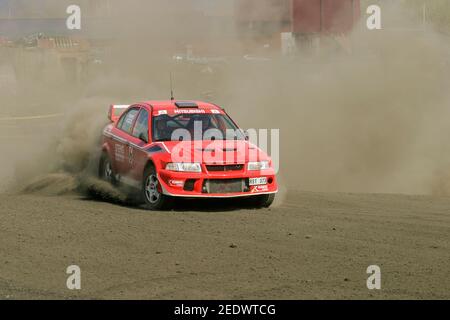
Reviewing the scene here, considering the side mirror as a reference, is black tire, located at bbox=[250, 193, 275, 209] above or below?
below

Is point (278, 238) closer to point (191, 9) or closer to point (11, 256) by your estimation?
point (11, 256)

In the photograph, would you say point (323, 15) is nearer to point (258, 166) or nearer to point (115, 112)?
point (115, 112)

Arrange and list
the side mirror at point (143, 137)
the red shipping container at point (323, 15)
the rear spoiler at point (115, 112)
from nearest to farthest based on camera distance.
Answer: the side mirror at point (143, 137) < the rear spoiler at point (115, 112) < the red shipping container at point (323, 15)

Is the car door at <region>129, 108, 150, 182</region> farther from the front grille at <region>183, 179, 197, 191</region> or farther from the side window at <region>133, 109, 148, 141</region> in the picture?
the front grille at <region>183, 179, 197, 191</region>

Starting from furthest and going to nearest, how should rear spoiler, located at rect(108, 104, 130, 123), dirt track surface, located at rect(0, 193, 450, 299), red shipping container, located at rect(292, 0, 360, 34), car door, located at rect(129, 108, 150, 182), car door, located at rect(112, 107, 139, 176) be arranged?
red shipping container, located at rect(292, 0, 360, 34), rear spoiler, located at rect(108, 104, 130, 123), car door, located at rect(112, 107, 139, 176), car door, located at rect(129, 108, 150, 182), dirt track surface, located at rect(0, 193, 450, 299)

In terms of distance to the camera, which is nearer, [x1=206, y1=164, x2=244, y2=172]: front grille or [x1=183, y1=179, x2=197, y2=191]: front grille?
[x1=183, y1=179, x2=197, y2=191]: front grille

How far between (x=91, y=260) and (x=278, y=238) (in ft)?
6.35

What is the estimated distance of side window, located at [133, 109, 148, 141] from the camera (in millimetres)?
10875

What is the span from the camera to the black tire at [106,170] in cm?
1159

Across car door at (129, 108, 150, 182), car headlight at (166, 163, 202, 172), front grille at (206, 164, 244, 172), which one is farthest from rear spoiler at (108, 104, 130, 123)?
front grille at (206, 164, 244, 172)

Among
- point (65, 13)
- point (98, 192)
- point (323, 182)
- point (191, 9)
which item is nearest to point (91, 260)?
point (98, 192)

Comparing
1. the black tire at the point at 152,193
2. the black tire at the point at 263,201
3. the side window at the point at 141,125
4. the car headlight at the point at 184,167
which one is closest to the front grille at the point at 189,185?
the car headlight at the point at 184,167

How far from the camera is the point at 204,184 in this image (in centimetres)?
983

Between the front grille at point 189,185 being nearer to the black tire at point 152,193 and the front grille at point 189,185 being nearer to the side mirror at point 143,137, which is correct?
the black tire at point 152,193
